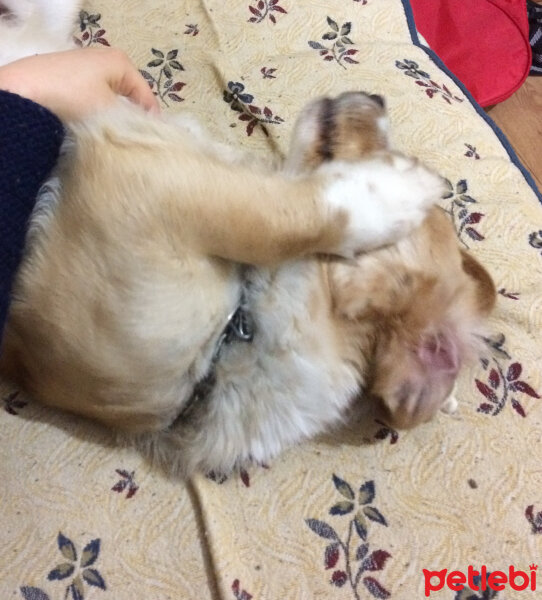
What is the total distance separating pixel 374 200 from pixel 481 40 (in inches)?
54.7

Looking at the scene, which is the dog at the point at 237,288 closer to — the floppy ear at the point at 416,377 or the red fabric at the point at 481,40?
the floppy ear at the point at 416,377

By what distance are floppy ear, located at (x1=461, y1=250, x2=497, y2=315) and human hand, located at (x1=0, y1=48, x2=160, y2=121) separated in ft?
2.22

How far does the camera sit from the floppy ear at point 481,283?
1.09 meters

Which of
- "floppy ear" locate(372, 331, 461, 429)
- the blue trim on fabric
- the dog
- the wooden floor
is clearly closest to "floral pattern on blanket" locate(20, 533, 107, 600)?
the dog

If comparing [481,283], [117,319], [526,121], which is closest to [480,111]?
[526,121]

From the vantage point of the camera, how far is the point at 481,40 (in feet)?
6.66

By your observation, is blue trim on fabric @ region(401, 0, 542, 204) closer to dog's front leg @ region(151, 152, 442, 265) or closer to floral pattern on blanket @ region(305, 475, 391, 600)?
dog's front leg @ region(151, 152, 442, 265)

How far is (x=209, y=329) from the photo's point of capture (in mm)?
990

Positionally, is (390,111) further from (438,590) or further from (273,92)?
(438,590)

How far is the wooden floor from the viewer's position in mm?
1977

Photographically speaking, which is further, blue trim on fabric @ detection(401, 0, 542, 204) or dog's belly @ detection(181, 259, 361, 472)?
blue trim on fabric @ detection(401, 0, 542, 204)

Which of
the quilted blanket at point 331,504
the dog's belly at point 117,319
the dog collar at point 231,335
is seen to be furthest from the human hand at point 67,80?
the quilted blanket at point 331,504

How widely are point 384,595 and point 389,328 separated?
1.60 ft

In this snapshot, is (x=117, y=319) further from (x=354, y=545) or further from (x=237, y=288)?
(x=354, y=545)
